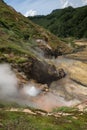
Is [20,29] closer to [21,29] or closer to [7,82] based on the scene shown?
[21,29]

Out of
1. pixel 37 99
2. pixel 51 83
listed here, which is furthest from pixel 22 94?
pixel 51 83

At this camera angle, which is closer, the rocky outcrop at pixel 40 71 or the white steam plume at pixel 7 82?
the white steam plume at pixel 7 82

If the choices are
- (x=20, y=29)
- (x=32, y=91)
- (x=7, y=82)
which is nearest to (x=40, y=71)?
(x=32, y=91)

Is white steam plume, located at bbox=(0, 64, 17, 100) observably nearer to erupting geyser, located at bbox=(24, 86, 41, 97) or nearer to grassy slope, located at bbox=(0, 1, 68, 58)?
erupting geyser, located at bbox=(24, 86, 41, 97)

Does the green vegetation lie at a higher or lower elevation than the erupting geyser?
higher

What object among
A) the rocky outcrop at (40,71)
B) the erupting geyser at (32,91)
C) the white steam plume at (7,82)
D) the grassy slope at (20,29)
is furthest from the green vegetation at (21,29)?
the erupting geyser at (32,91)

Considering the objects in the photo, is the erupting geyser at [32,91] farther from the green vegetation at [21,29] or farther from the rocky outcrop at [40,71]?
the green vegetation at [21,29]

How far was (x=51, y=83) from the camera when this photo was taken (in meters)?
61.2

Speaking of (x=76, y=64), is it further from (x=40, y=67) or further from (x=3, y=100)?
(x=3, y=100)

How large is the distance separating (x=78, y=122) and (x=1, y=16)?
58283 millimetres

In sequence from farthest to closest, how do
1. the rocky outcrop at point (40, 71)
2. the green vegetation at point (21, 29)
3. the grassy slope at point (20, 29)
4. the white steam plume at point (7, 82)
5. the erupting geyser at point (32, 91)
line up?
the grassy slope at point (20, 29)
the green vegetation at point (21, 29)
the rocky outcrop at point (40, 71)
the erupting geyser at point (32, 91)
the white steam plume at point (7, 82)

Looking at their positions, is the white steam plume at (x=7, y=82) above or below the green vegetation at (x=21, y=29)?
below

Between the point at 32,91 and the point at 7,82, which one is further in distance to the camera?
the point at 32,91

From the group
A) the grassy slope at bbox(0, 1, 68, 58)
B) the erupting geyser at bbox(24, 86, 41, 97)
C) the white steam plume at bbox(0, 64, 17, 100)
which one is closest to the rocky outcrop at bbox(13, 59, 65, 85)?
the white steam plume at bbox(0, 64, 17, 100)
